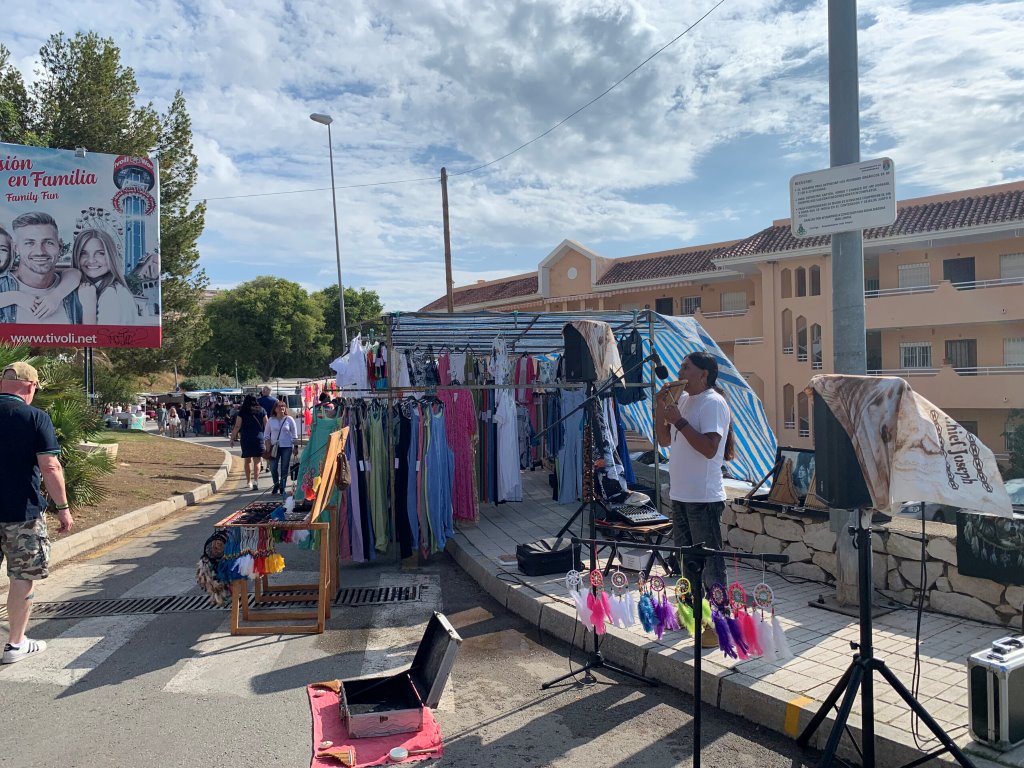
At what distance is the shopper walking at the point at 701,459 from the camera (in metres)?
4.75

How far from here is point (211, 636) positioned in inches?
224

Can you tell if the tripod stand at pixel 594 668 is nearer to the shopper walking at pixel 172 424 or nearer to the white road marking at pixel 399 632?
the white road marking at pixel 399 632

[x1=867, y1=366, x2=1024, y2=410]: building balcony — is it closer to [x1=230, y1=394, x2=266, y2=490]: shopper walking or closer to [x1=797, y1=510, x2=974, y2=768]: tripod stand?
[x1=230, y1=394, x2=266, y2=490]: shopper walking

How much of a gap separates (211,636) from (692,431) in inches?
162

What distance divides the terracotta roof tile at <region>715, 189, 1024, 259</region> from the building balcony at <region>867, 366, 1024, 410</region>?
5.16m

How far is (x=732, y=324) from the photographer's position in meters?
30.6

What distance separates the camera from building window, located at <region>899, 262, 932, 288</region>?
88.3ft

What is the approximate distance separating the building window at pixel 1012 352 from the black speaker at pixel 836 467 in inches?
1089

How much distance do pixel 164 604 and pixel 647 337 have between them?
21.5ft

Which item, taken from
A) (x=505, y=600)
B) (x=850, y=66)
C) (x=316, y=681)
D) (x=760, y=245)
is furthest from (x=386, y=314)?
(x=760, y=245)

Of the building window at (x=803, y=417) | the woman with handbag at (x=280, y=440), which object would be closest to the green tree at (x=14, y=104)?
the woman with handbag at (x=280, y=440)

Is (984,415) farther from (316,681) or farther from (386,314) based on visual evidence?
(316,681)

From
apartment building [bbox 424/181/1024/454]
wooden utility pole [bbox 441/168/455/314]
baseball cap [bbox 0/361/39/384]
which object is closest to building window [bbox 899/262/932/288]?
apartment building [bbox 424/181/1024/454]

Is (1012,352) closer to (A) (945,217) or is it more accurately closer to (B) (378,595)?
(A) (945,217)
